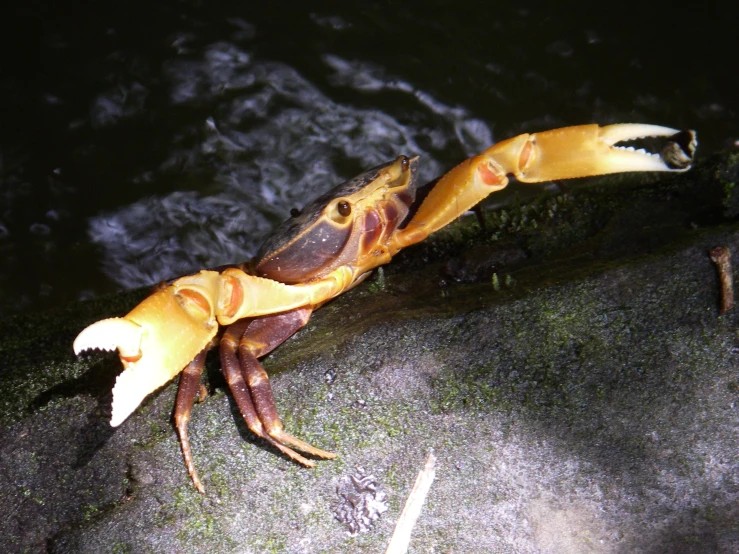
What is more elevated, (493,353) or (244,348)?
(493,353)

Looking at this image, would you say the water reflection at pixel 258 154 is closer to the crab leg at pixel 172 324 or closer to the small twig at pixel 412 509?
the crab leg at pixel 172 324

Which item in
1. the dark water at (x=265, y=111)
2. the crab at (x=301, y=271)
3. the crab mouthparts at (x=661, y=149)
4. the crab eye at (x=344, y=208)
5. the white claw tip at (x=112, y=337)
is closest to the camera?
the white claw tip at (x=112, y=337)

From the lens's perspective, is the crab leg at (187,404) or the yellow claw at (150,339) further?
the crab leg at (187,404)

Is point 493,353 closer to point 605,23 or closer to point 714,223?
point 714,223

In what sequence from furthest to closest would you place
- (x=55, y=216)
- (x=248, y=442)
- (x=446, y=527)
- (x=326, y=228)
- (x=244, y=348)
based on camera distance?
(x=55, y=216)
(x=326, y=228)
(x=244, y=348)
(x=248, y=442)
(x=446, y=527)

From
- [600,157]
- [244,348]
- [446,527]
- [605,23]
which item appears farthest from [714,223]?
[605,23]

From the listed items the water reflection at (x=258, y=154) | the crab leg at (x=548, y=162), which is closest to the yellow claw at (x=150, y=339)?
the crab leg at (x=548, y=162)

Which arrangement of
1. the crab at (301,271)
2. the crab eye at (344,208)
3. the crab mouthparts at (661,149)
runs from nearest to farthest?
1. the crab at (301,271)
2. the crab mouthparts at (661,149)
3. the crab eye at (344,208)

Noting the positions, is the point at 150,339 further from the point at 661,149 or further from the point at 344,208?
the point at 661,149

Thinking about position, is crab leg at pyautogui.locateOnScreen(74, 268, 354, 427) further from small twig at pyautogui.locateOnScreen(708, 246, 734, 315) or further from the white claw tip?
small twig at pyautogui.locateOnScreen(708, 246, 734, 315)
